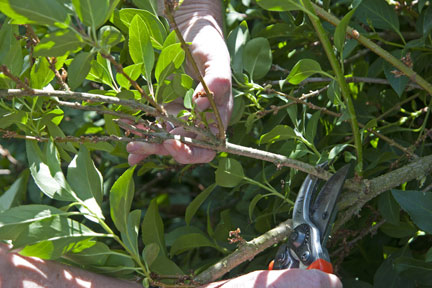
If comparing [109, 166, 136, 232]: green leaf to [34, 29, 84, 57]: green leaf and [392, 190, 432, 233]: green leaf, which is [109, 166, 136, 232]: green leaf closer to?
[34, 29, 84, 57]: green leaf

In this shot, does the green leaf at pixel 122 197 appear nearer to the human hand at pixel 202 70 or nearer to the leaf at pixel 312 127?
the human hand at pixel 202 70

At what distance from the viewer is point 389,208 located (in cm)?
103

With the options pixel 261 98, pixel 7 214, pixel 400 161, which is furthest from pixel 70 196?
→ pixel 400 161

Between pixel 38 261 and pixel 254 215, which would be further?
pixel 254 215

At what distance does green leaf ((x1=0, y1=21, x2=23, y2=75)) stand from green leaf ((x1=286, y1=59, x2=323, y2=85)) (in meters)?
0.44

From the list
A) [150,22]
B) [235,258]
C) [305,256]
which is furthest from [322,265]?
[150,22]

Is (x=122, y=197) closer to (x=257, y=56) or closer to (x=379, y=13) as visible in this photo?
(x=257, y=56)

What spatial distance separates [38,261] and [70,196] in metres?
0.13

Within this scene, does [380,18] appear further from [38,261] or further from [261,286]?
[38,261]

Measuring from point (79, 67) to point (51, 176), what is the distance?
215 mm

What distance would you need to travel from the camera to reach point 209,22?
1.05 m

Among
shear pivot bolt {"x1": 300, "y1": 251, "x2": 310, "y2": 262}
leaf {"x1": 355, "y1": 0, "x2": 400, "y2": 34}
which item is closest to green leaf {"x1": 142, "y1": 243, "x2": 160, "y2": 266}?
shear pivot bolt {"x1": 300, "y1": 251, "x2": 310, "y2": 262}

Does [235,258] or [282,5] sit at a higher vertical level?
[282,5]

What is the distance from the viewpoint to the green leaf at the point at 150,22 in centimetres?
89
